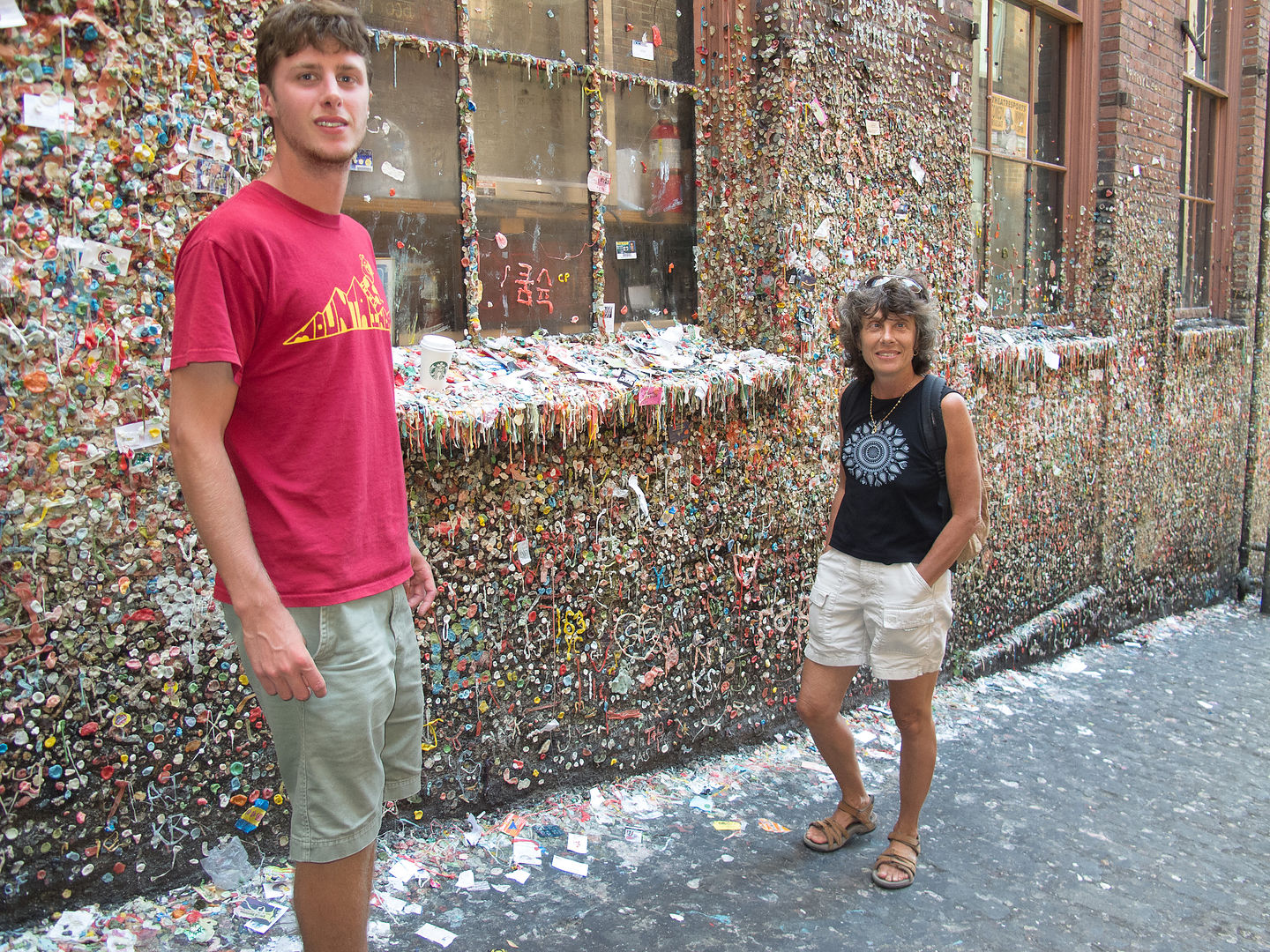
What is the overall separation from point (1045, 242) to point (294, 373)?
4858mm

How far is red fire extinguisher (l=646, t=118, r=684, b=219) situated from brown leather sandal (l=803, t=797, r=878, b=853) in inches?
85.8

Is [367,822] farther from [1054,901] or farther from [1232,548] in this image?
[1232,548]

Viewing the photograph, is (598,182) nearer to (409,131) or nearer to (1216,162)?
(409,131)

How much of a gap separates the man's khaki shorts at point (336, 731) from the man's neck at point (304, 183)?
0.76m

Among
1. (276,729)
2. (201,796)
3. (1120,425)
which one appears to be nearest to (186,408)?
(276,729)

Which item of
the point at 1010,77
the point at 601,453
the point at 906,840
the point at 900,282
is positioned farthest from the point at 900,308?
the point at 1010,77

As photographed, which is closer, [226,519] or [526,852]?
[226,519]

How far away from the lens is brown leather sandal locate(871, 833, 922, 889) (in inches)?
105

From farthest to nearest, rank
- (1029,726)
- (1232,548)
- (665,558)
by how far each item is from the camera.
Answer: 1. (1232,548)
2. (1029,726)
3. (665,558)

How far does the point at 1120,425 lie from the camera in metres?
5.47

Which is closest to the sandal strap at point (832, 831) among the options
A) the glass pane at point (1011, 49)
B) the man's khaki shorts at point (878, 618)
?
the man's khaki shorts at point (878, 618)

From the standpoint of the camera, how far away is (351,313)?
5.69ft

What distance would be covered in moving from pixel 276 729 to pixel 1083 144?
5434 millimetres

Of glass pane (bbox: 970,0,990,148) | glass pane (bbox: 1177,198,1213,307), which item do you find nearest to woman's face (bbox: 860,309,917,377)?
glass pane (bbox: 970,0,990,148)
